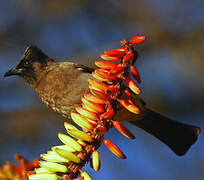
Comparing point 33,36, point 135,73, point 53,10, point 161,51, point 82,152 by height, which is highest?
point 53,10

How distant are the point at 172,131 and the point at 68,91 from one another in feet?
3.65

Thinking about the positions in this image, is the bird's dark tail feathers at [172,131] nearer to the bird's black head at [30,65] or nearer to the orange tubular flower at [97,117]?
the bird's black head at [30,65]

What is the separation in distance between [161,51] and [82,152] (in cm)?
477

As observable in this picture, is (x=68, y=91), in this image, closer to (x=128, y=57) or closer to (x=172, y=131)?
(x=172, y=131)

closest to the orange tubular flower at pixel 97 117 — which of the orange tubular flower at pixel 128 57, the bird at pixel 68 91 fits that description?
the orange tubular flower at pixel 128 57

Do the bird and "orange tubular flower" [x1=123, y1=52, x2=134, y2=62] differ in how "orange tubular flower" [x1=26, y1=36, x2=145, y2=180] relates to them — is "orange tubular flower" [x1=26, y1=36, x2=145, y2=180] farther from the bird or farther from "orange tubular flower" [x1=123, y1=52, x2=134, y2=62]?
the bird

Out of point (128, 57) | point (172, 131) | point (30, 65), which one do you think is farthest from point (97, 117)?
point (30, 65)

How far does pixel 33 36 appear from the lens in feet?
23.1

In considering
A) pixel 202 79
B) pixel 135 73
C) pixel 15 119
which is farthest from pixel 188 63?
Answer: pixel 135 73

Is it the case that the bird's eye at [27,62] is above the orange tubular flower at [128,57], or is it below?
above

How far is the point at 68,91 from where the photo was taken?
3848 millimetres

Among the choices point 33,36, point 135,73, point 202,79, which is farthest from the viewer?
point 33,36

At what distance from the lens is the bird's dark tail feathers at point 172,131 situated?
3.66m

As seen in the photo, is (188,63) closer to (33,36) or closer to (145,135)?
(145,135)
